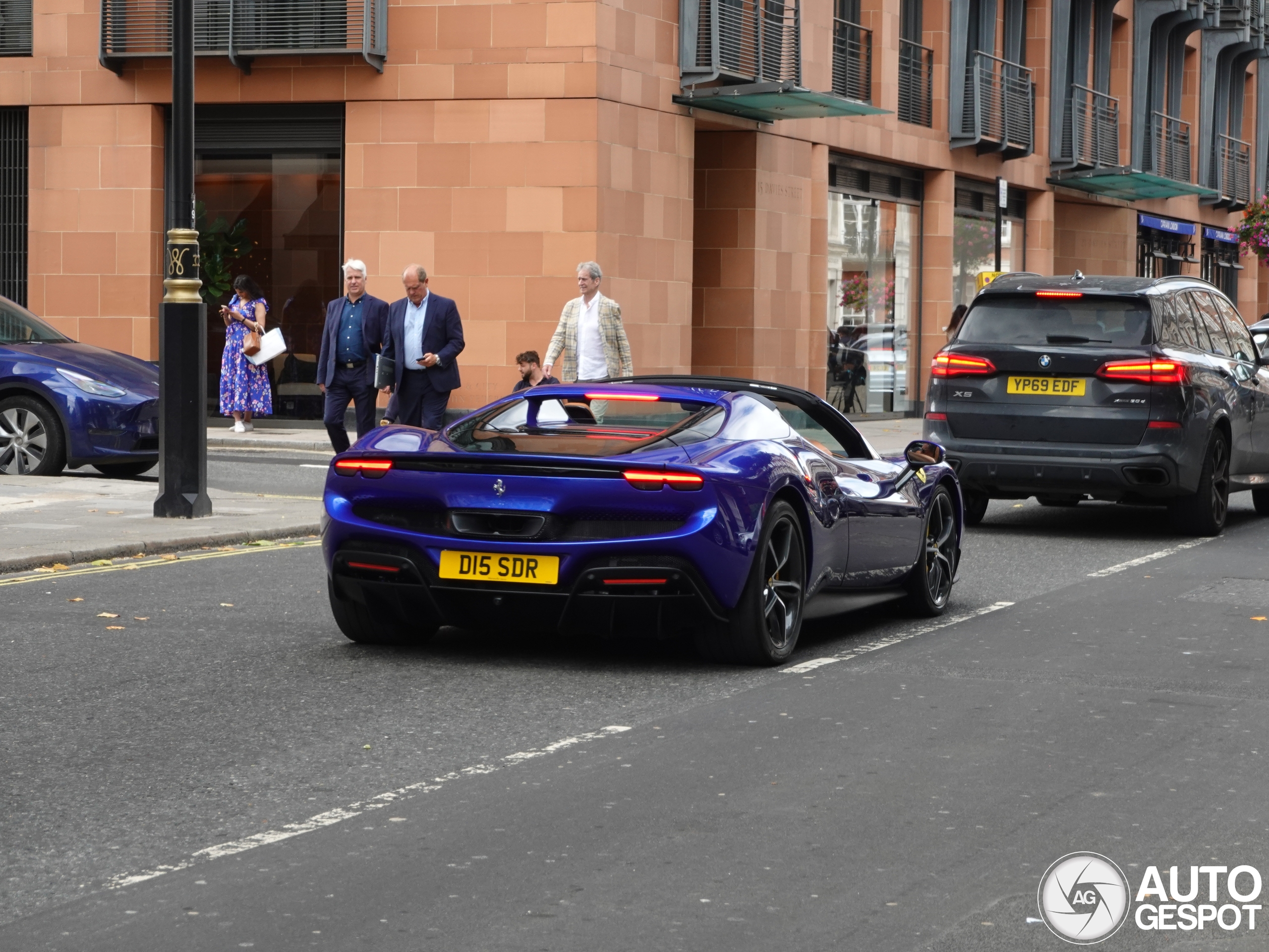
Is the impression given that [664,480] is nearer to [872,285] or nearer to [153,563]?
[153,563]

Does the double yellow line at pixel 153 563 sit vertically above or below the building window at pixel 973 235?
below

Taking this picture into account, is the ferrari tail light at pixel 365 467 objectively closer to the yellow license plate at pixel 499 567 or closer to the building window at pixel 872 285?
the yellow license plate at pixel 499 567

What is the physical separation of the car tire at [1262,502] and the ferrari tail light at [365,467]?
9.90 metres

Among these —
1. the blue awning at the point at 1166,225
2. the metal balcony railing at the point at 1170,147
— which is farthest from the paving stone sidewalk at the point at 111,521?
the blue awning at the point at 1166,225

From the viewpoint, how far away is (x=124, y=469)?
17672 mm

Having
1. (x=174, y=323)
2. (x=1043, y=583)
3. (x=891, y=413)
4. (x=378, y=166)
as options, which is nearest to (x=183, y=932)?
(x=1043, y=583)

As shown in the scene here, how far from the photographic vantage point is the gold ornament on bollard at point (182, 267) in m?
13.3

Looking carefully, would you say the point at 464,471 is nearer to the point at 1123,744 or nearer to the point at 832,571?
the point at 832,571

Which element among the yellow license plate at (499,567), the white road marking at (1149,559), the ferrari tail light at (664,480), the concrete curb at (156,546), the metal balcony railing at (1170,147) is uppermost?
the metal balcony railing at (1170,147)

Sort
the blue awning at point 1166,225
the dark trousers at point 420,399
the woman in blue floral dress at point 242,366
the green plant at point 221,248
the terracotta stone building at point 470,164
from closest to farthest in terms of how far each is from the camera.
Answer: the dark trousers at point 420,399, the woman in blue floral dress at point 242,366, the terracotta stone building at point 470,164, the green plant at point 221,248, the blue awning at point 1166,225

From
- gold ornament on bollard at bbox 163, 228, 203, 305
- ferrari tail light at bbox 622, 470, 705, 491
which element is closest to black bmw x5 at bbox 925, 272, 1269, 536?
gold ornament on bollard at bbox 163, 228, 203, 305

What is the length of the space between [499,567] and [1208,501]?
302 inches

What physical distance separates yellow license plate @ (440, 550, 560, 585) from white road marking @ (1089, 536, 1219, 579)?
481cm

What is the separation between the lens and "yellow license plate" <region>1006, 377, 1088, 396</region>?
1349 cm
